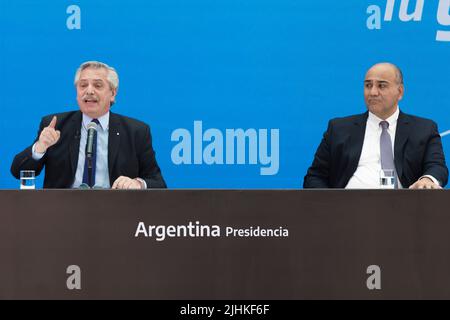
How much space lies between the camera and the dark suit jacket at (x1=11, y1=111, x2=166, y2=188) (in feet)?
12.1

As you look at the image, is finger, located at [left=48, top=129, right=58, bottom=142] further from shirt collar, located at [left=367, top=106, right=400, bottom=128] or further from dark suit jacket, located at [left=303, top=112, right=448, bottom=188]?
shirt collar, located at [left=367, top=106, right=400, bottom=128]

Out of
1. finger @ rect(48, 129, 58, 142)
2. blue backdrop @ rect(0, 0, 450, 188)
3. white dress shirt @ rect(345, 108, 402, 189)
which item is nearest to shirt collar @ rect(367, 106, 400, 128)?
white dress shirt @ rect(345, 108, 402, 189)

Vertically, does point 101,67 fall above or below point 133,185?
above

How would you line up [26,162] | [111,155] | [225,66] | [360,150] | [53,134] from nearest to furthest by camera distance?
[53,134], [26,162], [111,155], [360,150], [225,66]

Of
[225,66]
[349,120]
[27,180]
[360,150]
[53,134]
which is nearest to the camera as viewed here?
[27,180]

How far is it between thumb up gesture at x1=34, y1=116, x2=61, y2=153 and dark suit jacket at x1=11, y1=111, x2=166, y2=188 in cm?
7

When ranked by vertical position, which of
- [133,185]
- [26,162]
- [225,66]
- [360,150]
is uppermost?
[225,66]

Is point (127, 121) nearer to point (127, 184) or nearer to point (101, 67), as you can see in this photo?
point (101, 67)

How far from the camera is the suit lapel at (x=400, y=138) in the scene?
12.5ft

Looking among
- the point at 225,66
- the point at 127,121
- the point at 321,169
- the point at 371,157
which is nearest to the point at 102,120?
the point at 127,121

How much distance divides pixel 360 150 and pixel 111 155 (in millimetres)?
1210

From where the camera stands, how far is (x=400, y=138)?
386 centimetres

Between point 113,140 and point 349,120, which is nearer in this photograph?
point 113,140
